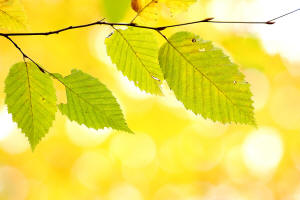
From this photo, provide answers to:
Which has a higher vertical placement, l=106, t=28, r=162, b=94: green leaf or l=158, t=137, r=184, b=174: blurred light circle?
l=106, t=28, r=162, b=94: green leaf

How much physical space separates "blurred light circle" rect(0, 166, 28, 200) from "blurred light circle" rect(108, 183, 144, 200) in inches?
96.8

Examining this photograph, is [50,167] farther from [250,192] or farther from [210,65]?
[210,65]

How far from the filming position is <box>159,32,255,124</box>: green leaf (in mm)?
602

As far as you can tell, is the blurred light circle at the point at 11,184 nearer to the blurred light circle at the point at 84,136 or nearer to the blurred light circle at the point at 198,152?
the blurred light circle at the point at 84,136

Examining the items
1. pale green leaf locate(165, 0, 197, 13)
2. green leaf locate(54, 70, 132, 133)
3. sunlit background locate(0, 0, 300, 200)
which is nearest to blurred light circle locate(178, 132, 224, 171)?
sunlit background locate(0, 0, 300, 200)

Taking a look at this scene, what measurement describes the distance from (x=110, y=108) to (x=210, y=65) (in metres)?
0.24

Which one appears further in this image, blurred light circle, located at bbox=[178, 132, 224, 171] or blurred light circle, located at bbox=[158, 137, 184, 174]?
blurred light circle, located at bbox=[158, 137, 184, 174]

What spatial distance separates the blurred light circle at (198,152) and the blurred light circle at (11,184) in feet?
14.5

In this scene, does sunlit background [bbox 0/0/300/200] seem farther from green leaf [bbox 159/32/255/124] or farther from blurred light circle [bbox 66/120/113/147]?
green leaf [bbox 159/32/255/124]

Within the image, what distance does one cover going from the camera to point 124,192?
10695 mm

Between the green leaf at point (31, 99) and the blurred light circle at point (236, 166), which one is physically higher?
the green leaf at point (31, 99)

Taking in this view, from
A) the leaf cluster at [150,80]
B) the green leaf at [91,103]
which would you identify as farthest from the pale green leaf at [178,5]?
the green leaf at [91,103]

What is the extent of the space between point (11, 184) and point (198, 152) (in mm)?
5188

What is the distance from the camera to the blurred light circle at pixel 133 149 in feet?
29.9
